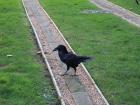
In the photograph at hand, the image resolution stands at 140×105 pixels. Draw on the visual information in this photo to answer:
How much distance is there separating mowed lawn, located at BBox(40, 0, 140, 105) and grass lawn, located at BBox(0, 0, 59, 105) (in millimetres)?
1626

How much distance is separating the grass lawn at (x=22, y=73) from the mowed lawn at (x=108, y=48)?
5.33 ft

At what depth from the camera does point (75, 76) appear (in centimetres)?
1369

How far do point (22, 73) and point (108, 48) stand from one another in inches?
203

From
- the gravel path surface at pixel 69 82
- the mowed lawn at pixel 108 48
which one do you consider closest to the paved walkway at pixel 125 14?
Result: the mowed lawn at pixel 108 48

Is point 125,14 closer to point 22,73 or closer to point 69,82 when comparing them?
point 22,73

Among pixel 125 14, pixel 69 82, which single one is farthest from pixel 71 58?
pixel 125 14

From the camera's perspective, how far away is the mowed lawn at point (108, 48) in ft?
41.3

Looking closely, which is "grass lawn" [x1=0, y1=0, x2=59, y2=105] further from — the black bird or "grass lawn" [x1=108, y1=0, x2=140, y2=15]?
"grass lawn" [x1=108, y1=0, x2=140, y2=15]

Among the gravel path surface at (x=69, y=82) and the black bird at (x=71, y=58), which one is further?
the black bird at (x=71, y=58)

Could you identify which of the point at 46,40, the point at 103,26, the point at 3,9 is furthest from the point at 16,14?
the point at 46,40

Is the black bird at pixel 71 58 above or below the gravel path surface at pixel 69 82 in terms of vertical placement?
above

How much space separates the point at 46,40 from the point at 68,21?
6.90 meters

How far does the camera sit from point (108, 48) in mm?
18156

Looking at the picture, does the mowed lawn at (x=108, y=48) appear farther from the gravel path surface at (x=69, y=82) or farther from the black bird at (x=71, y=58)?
the black bird at (x=71, y=58)
